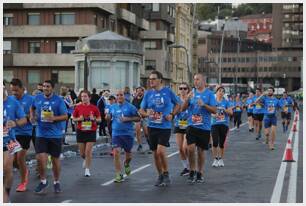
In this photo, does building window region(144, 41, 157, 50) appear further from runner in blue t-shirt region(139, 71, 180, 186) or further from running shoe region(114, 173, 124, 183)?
runner in blue t-shirt region(139, 71, 180, 186)

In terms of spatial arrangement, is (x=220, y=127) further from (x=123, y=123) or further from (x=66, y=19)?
(x=66, y=19)

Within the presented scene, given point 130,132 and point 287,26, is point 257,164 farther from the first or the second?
point 287,26

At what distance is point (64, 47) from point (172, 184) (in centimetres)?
4718

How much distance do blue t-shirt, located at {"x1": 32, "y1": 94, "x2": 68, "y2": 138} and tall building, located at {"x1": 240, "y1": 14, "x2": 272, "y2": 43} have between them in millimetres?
178064

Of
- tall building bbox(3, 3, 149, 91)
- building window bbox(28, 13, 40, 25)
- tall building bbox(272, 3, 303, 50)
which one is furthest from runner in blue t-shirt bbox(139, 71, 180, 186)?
tall building bbox(272, 3, 303, 50)

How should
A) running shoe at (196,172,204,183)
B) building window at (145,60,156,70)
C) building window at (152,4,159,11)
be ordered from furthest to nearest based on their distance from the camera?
building window at (152,4,159,11) < building window at (145,60,156,70) < running shoe at (196,172,204,183)

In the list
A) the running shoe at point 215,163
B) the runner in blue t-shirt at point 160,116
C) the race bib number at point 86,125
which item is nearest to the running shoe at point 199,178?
the runner in blue t-shirt at point 160,116

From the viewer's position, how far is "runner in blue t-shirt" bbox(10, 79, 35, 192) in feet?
36.6

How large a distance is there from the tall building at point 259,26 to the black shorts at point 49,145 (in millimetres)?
178240

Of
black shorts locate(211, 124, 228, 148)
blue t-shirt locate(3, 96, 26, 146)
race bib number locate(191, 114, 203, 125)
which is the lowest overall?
black shorts locate(211, 124, 228, 148)

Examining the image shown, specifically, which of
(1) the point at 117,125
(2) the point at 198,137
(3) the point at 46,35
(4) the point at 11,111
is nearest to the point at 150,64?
(3) the point at 46,35

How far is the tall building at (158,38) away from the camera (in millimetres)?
74562

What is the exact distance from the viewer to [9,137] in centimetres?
911

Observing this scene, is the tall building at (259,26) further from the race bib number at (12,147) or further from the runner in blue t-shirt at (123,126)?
the race bib number at (12,147)
